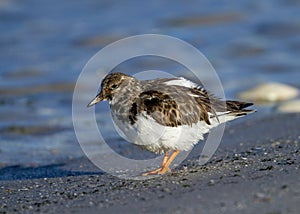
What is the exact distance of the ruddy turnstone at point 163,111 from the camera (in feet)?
22.4

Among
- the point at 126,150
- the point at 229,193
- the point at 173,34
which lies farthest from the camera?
the point at 173,34

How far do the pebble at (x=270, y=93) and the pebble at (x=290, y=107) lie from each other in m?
0.46

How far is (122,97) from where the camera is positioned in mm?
7145

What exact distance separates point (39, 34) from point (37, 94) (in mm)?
4969

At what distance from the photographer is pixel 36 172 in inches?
345

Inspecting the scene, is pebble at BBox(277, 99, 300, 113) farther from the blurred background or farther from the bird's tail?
the bird's tail

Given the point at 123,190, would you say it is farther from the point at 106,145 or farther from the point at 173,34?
the point at 173,34

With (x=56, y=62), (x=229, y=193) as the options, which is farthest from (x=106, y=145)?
(x=56, y=62)

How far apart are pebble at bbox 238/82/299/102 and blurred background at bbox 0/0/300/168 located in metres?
0.07

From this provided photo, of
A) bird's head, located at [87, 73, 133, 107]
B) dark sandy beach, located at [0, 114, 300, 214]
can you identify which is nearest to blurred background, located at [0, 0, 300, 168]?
dark sandy beach, located at [0, 114, 300, 214]

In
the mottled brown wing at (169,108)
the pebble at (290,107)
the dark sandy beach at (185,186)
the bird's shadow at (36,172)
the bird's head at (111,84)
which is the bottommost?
the dark sandy beach at (185,186)

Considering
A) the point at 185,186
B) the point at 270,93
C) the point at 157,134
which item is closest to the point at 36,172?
the point at 157,134

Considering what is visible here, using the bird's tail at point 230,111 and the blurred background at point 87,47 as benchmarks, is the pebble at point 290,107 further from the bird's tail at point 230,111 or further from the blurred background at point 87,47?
the bird's tail at point 230,111

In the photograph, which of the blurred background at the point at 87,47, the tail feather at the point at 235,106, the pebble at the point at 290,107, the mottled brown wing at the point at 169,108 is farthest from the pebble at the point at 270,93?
the mottled brown wing at the point at 169,108
